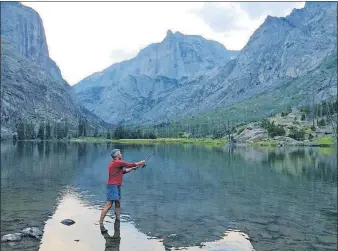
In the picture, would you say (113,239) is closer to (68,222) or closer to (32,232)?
(32,232)

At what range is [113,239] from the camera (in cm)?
1859

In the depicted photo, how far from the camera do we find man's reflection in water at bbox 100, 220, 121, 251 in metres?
17.3

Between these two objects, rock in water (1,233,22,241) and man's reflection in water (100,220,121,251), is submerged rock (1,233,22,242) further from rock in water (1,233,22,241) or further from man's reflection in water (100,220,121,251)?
man's reflection in water (100,220,121,251)

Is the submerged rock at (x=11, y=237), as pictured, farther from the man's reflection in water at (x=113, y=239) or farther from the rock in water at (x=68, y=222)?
the man's reflection in water at (x=113, y=239)

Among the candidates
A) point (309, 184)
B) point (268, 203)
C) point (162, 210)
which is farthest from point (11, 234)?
point (309, 184)

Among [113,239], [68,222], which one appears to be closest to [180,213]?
[68,222]

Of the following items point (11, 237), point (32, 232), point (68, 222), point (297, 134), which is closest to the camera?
point (11, 237)

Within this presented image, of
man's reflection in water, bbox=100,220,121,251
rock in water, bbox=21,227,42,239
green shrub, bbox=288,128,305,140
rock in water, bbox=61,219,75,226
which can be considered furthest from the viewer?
green shrub, bbox=288,128,305,140

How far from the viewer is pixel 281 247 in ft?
59.4

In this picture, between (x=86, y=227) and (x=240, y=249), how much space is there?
821 centimetres

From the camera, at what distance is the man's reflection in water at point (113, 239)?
17.3 metres

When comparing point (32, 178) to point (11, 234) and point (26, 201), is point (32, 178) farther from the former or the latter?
point (11, 234)

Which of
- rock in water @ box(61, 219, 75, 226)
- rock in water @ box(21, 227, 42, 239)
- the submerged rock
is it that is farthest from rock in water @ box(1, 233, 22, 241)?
rock in water @ box(61, 219, 75, 226)

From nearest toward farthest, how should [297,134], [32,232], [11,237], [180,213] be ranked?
[11,237] → [32,232] → [180,213] → [297,134]
